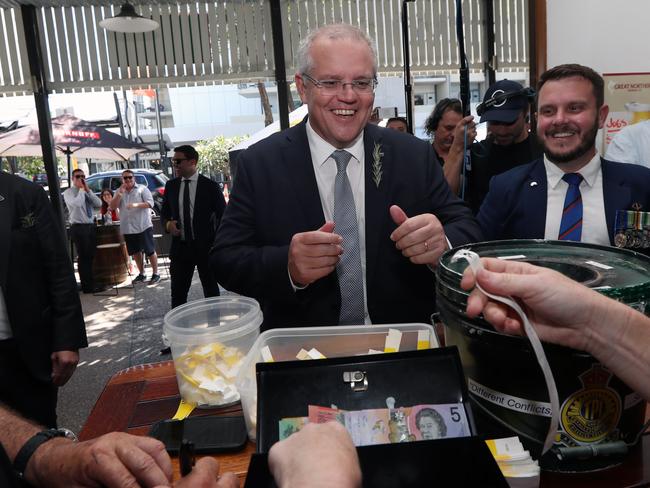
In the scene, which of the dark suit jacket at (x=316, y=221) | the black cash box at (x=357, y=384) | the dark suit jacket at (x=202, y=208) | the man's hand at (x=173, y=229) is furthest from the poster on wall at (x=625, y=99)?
the man's hand at (x=173, y=229)

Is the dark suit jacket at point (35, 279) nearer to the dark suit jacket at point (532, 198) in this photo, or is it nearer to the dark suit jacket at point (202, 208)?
the dark suit jacket at point (532, 198)

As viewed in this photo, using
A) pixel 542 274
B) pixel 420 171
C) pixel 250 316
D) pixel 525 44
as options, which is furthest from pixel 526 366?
pixel 525 44

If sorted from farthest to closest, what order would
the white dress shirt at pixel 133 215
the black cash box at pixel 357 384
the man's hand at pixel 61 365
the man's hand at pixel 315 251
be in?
the white dress shirt at pixel 133 215, the man's hand at pixel 61 365, the man's hand at pixel 315 251, the black cash box at pixel 357 384

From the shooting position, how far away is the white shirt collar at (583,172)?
1.67m

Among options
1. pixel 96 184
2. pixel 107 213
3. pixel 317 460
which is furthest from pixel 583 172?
pixel 96 184

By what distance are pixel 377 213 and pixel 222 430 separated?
88 centimetres

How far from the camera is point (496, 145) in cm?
275

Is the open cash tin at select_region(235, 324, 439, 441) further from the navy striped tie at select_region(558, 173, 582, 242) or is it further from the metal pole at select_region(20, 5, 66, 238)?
the metal pole at select_region(20, 5, 66, 238)

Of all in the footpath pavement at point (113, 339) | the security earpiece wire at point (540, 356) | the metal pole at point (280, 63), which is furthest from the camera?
the metal pole at point (280, 63)

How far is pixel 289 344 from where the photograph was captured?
107 cm

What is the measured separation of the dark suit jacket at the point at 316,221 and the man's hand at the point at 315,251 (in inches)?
7.8

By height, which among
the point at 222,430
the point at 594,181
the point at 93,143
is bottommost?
the point at 222,430

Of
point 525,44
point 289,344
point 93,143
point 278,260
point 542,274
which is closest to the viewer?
point 542,274

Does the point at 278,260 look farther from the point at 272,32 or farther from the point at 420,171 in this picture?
the point at 272,32
